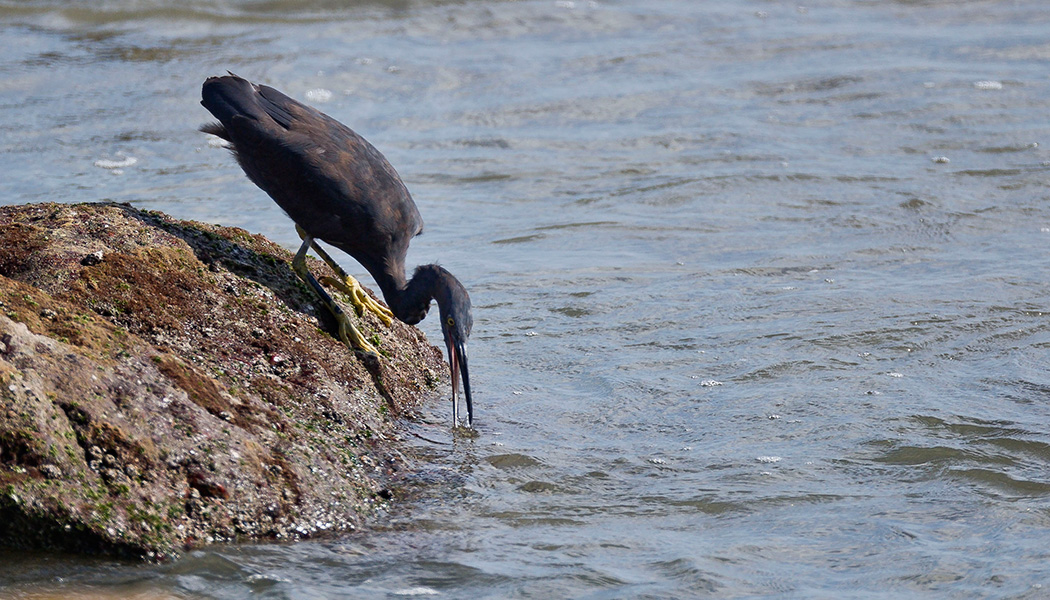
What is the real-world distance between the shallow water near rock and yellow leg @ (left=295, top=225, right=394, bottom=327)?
56 cm

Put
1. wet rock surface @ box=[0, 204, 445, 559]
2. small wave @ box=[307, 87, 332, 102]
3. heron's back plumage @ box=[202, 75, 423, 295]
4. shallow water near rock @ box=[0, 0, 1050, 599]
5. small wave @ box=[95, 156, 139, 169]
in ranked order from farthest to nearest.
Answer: small wave @ box=[307, 87, 332, 102]
small wave @ box=[95, 156, 139, 169]
heron's back plumage @ box=[202, 75, 423, 295]
shallow water near rock @ box=[0, 0, 1050, 599]
wet rock surface @ box=[0, 204, 445, 559]

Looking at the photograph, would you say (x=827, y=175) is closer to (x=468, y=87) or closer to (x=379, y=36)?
(x=468, y=87)

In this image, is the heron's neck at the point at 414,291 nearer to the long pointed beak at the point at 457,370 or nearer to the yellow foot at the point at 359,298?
the yellow foot at the point at 359,298

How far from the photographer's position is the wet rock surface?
3.25m

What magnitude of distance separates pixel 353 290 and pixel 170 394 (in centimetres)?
148

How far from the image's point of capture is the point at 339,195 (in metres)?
5.07

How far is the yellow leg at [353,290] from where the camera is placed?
4.96 metres

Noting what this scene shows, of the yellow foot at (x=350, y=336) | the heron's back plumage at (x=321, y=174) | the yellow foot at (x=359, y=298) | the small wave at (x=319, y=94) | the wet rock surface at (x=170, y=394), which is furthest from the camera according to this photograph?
the small wave at (x=319, y=94)

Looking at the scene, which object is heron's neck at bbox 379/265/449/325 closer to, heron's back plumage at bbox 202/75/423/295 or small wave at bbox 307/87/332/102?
heron's back plumage at bbox 202/75/423/295

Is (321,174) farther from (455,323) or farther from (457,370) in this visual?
(457,370)

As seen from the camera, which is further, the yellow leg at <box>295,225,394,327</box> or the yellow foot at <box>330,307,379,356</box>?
the yellow leg at <box>295,225,394,327</box>

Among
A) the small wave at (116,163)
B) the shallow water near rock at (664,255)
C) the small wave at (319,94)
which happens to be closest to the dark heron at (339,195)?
the shallow water near rock at (664,255)

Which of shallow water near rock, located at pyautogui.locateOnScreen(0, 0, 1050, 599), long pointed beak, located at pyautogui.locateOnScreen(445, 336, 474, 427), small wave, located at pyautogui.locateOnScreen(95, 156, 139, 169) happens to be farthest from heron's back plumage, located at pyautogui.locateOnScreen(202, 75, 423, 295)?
small wave, located at pyautogui.locateOnScreen(95, 156, 139, 169)

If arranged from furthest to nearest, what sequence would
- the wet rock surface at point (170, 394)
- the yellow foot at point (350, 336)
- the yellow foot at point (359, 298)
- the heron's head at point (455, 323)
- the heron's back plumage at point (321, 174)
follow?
the heron's back plumage at point (321, 174)
the yellow foot at point (359, 298)
the heron's head at point (455, 323)
the yellow foot at point (350, 336)
the wet rock surface at point (170, 394)
